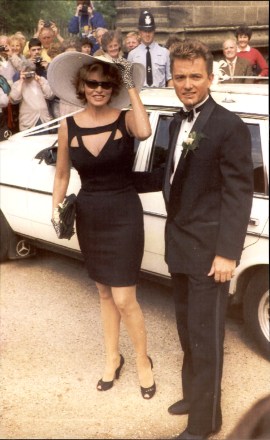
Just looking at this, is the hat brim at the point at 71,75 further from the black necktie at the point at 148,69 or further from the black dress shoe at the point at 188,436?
the black necktie at the point at 148,69

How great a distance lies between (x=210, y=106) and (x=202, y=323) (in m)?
0.86

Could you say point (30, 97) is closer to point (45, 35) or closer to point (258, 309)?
point (45, 35)

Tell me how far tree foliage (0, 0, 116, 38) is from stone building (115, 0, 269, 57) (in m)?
0.93

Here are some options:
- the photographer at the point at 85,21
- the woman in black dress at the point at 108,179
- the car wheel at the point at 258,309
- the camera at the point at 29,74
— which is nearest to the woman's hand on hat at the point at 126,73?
the woman in black dress at the point at 108,179

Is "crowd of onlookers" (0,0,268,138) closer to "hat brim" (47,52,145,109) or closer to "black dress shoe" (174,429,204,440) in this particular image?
"hat brim" (47,52,145,109)

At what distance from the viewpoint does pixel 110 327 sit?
3125mm

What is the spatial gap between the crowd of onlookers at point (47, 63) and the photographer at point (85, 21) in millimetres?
625

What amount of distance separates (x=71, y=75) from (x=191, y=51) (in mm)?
755

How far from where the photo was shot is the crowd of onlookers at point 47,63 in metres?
5.81

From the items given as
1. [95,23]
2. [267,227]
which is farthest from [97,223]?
[95,23]

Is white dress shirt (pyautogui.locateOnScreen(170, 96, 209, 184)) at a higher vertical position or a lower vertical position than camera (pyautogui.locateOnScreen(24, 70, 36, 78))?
lower

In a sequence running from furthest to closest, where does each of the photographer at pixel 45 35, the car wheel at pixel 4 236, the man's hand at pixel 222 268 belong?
the photographer at pixel 45 35 → the car wheel at pixel 4 236 → the man's hand at pixel 222 268

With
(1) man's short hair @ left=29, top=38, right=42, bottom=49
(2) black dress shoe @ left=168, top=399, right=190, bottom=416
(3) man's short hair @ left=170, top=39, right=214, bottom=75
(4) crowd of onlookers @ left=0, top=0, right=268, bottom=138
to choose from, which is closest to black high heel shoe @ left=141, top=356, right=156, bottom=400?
(2) black dress shoe @ left=168, top=399, right=190, bottom=416

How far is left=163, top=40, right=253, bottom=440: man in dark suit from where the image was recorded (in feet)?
7.58
